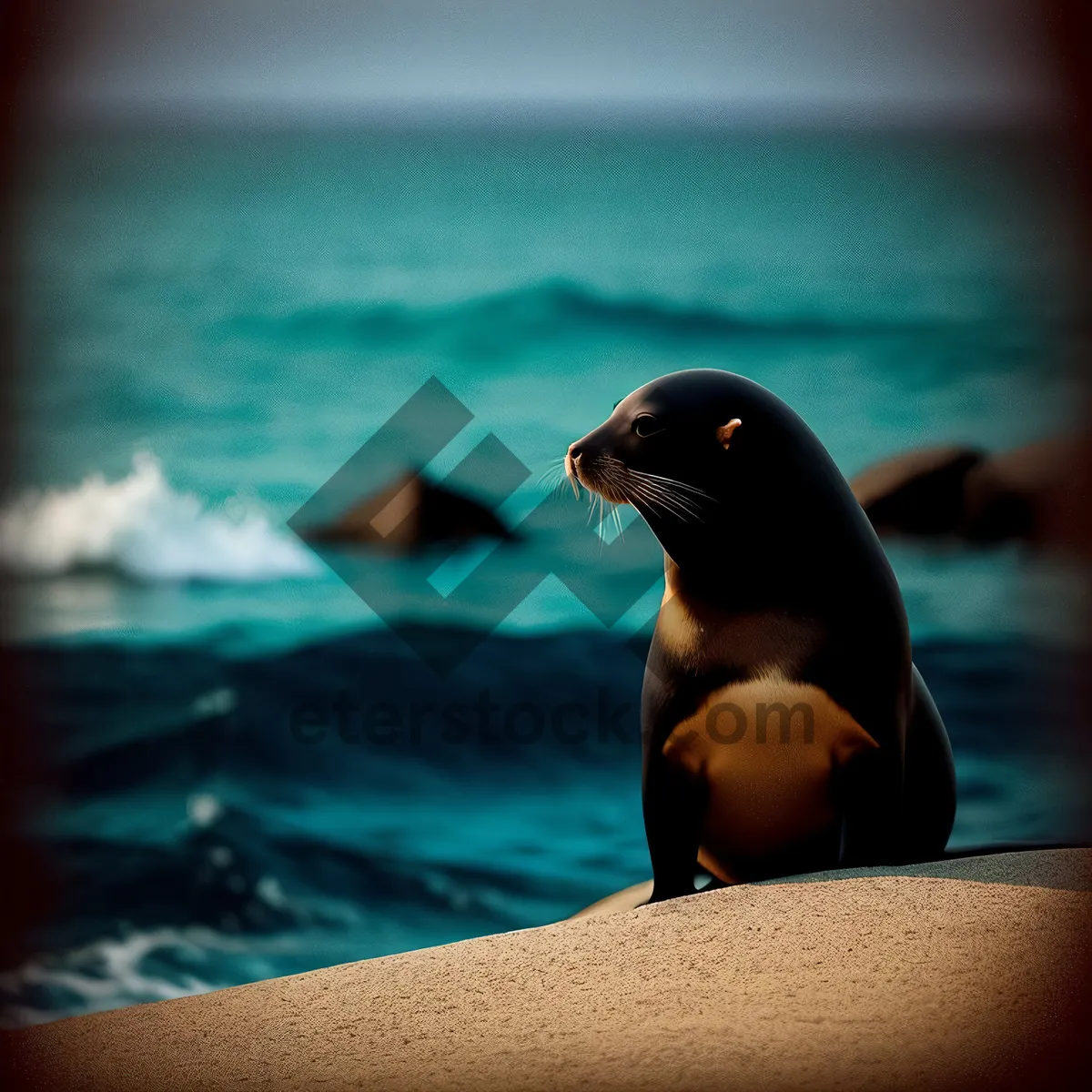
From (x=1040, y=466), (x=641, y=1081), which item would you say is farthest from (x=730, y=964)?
(x=1040, y=466)

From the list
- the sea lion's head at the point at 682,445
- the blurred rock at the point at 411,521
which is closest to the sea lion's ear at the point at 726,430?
the sea lion's head at the point at 682,445

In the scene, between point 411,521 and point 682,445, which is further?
point 411,521

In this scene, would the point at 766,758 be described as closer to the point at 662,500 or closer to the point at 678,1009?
the point at 662,500

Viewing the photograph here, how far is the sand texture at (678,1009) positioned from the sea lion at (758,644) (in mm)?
396

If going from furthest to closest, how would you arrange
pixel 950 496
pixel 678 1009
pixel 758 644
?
pixel 950 496 < pixel 758 644 < pixel 678 1009

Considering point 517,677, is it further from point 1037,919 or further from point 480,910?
point 1037,919

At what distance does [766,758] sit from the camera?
11.2ft

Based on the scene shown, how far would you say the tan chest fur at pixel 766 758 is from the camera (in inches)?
132

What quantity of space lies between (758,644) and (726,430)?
0.54 meters

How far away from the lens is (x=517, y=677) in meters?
6.20

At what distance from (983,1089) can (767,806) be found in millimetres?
1236

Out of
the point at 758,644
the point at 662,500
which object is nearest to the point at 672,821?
the point at 758,644

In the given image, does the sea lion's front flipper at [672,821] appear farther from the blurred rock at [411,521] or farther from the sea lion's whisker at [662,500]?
the blurred rock at [411,521]

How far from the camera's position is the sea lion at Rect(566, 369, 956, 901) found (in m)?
3.35
